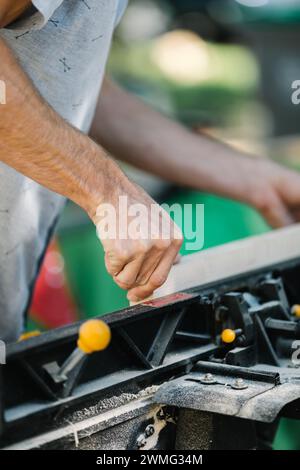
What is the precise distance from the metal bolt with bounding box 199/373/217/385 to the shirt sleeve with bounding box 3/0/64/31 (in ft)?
2.43

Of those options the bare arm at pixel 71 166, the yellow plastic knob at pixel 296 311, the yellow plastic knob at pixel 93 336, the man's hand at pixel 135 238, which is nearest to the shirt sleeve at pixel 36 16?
the bare arm at pixel 71 166

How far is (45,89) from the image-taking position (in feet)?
5.73

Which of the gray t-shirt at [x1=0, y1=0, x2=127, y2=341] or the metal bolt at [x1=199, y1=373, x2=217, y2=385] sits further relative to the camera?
the gray t-shirt at [x1=0, y1=0, x2=127, y2=341]

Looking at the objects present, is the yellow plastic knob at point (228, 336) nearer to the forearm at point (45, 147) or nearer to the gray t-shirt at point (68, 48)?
the forearm at point (45, 147)

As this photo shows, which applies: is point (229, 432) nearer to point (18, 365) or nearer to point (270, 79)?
point (18, 365)

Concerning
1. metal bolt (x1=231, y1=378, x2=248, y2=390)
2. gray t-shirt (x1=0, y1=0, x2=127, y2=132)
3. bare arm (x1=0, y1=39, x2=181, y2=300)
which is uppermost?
gray t-shirt (x1=0, y1=0, x2=127, y2=132)

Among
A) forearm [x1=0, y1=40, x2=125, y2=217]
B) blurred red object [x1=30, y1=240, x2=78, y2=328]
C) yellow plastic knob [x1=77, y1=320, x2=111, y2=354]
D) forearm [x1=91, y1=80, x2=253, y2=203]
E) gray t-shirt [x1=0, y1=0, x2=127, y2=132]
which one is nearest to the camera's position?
yellow plastic knob [x1=77, y1=320, x2=111, y2=354]

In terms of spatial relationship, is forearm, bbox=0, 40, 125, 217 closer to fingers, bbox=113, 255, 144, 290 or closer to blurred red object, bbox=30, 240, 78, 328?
fingers, bbox=113, 255, 144, 290

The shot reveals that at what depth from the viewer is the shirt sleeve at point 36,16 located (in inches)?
55.2

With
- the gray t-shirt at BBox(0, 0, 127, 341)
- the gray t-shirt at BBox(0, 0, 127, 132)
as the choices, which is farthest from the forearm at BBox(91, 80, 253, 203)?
the gray t-shirt at BBox(0, 0, 127, 132)

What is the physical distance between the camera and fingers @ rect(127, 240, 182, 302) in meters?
1.49

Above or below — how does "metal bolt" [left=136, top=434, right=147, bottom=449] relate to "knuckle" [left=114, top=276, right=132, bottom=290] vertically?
below
